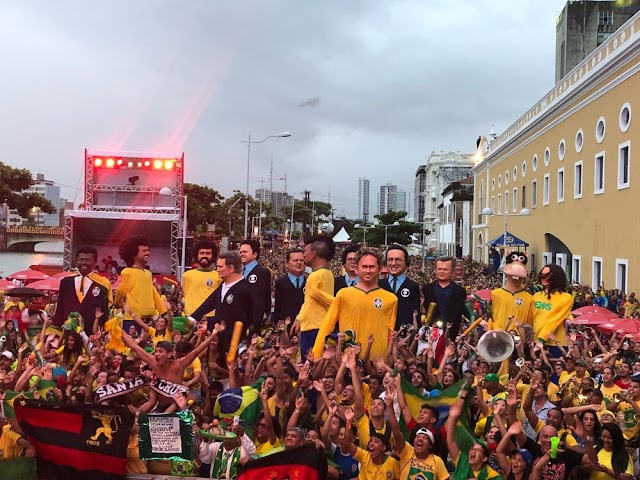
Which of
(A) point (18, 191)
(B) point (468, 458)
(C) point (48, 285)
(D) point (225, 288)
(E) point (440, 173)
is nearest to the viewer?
(B) point (468, 458)

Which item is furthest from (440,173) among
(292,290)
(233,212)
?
(292,290)

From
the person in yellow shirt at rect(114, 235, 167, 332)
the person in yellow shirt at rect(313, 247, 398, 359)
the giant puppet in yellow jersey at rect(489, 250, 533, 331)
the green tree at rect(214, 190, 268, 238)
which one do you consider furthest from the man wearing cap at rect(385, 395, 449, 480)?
the green tree at rect(214, 190, 268, 238)

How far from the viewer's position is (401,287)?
8109mm

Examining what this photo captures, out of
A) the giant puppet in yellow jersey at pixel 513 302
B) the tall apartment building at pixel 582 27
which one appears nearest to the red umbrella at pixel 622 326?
the giant puppet in yellow jersey at pixel 513 302

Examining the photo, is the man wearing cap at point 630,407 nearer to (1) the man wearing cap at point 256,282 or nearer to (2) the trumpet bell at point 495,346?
(2) the trumpet bell at point 495,346

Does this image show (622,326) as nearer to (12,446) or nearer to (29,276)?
(12,446)

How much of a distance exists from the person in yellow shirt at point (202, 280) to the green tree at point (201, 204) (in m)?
55.5

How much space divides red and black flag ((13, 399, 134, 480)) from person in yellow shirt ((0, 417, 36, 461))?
55mm

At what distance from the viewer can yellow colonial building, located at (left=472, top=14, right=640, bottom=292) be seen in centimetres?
2056

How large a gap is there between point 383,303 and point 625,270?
55.4ft

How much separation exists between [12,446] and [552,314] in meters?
6.31

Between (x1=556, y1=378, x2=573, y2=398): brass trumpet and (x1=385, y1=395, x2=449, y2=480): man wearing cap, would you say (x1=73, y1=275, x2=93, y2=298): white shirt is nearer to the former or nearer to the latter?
(x1=385, y1=395, x2=449, y2=480): man wearing cap

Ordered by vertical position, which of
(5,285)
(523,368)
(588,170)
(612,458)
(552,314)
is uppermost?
(588,170)

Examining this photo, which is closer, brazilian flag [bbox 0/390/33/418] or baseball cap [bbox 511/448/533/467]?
baseball cap [bbox 511/448/533/467]
